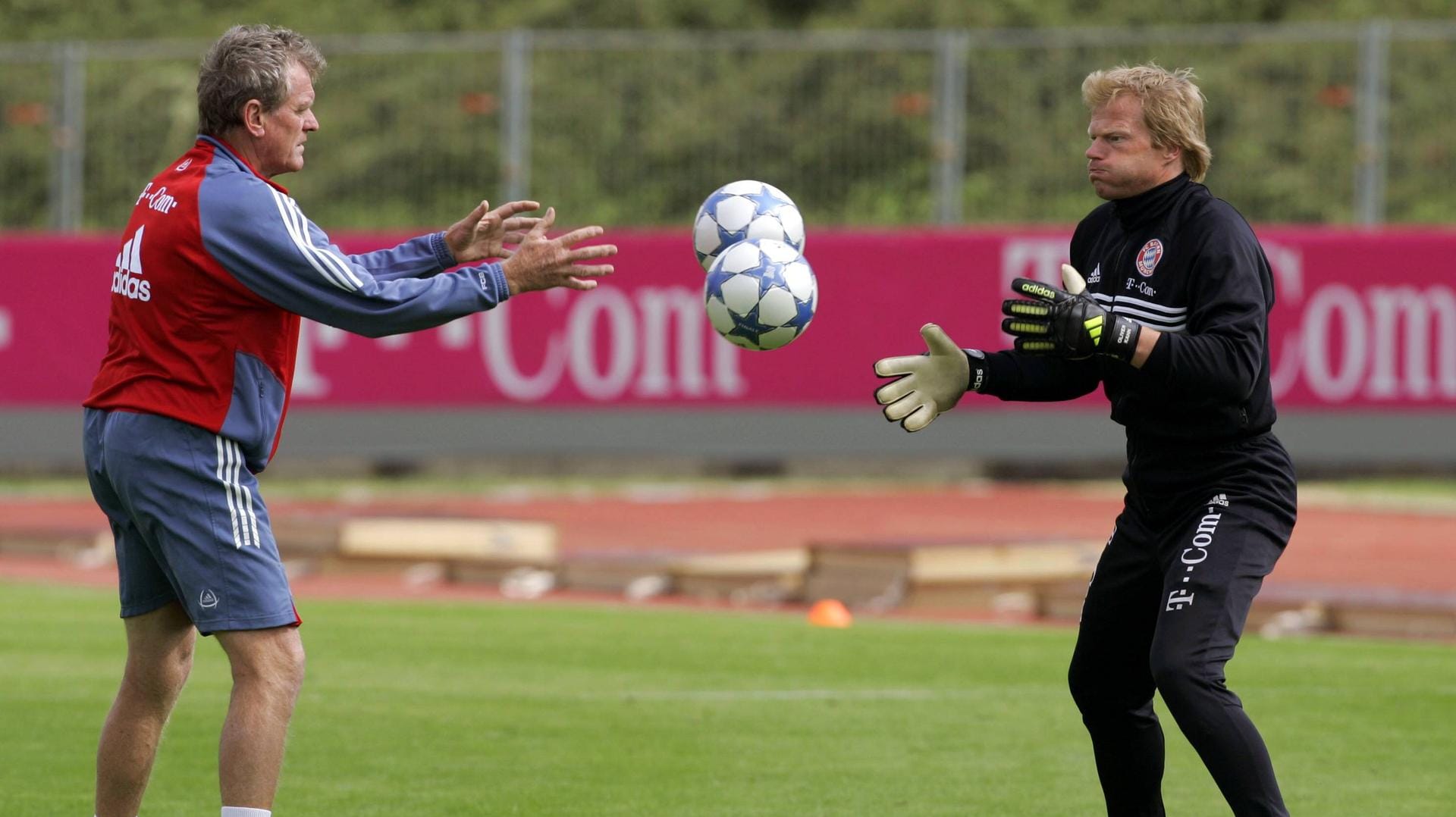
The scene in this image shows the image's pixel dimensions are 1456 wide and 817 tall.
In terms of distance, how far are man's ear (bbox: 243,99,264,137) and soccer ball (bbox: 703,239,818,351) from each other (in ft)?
6.02

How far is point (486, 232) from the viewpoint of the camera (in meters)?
6.41

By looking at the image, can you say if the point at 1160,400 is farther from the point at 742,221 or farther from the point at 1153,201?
the point at 742,221

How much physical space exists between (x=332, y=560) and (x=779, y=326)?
28.9 ft

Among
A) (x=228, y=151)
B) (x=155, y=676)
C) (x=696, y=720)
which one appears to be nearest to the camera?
(x=228, y=151)

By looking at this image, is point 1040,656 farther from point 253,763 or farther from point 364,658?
point 253,763

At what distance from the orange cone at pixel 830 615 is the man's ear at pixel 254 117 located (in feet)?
23.7

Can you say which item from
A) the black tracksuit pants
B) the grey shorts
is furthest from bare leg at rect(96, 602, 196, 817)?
the black tracksuit pants

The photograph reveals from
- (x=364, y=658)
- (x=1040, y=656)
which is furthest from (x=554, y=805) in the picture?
(x=1040, y=656)

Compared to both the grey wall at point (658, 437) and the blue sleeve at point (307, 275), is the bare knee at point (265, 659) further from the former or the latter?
the grey wall at point (658, 437)

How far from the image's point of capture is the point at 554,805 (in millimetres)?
7297

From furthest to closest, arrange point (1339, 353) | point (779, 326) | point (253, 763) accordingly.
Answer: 1. point (1339, 353)
2. point (779, 326)
3. point (253, 763)

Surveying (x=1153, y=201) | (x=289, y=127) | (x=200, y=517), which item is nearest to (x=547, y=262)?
(x=289, y=127)

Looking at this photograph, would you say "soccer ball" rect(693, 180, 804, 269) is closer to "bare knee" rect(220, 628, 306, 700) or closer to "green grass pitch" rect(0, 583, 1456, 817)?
"green grass pitch" rect(0, 583, 1456, 817)

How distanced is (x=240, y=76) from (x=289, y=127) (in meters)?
0.20
